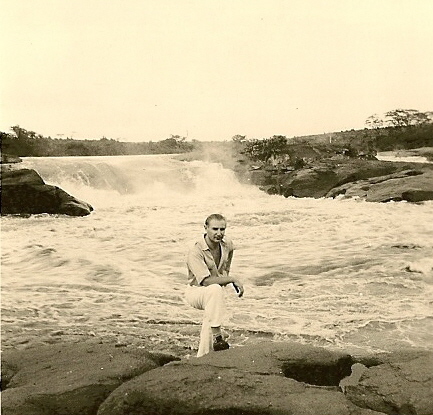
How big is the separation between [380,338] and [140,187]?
8.24 m

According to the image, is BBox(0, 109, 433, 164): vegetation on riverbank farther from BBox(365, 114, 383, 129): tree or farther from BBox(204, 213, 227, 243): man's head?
BBox(204, 213, 227, 243): man's head

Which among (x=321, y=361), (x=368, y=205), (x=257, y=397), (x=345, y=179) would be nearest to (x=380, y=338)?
(x=321, y=361)

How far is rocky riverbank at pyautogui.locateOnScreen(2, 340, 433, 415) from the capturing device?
2109mm

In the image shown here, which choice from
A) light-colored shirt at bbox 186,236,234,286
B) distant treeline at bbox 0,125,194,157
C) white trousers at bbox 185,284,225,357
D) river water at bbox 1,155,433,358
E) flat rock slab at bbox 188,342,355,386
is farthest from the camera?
distant treeline at bbox 0,125,194,157

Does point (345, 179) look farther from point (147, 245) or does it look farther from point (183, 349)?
point (183, 349)

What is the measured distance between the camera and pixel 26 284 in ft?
16.8

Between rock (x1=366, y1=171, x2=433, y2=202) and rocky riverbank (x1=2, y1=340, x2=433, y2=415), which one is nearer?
rocky riverbank (x1=2, y1=340, x2=433, y2=415)

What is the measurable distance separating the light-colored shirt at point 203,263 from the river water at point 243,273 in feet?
2.43

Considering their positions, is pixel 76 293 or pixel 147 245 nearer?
pixel 76 293

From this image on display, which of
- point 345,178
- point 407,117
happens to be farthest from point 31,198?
point 345,178

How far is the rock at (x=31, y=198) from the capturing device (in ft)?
27.6

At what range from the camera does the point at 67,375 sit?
7.97 feet

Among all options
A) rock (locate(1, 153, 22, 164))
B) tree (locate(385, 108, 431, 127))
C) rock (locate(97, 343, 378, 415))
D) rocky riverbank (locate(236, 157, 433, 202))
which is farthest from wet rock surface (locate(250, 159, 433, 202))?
rock (locate(97, 343, 378, 415))

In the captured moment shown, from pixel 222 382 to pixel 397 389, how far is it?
2.40ft
